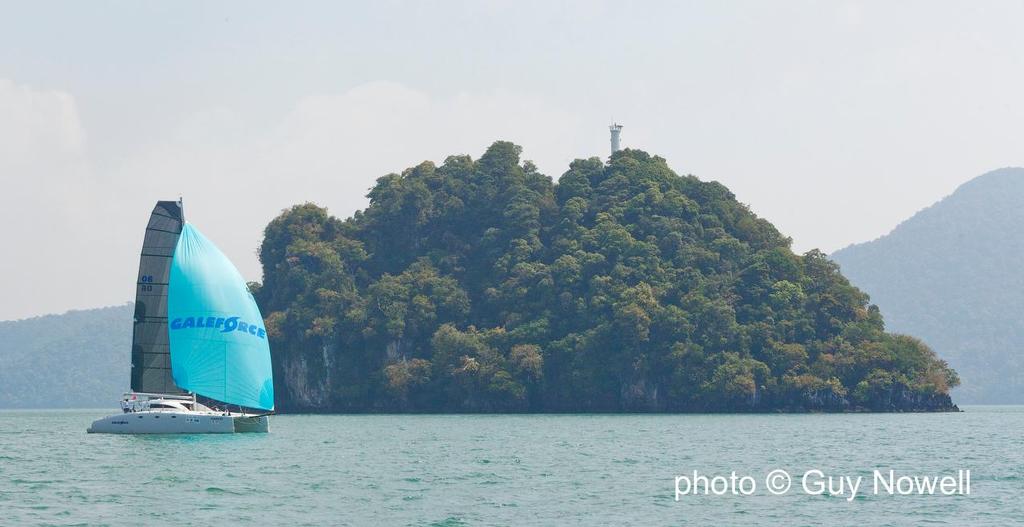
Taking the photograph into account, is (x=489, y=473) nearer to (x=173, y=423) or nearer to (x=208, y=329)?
(x=208, y=329)

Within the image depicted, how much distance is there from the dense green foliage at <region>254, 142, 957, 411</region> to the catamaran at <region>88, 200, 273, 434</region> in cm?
4653

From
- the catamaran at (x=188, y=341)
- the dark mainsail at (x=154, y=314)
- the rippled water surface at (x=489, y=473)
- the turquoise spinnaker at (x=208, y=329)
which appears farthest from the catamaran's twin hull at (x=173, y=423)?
the dark mainsail at (x=154, y=314)

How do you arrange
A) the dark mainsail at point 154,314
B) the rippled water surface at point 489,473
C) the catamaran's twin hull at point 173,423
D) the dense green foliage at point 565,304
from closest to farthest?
the rippled water surface at point 489,473 → the catamaran's twin hull at point 173,423 → the dark mainsail at point 154,314 → the dense green foliage at point 565,304

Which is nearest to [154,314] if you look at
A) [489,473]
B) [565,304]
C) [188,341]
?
[188,341]

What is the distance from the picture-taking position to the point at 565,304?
116m

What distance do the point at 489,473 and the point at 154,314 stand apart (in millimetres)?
25120

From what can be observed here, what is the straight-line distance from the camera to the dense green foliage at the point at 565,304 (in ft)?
355

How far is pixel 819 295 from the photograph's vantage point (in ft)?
370

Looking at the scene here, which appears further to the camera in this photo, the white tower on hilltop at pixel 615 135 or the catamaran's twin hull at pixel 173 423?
the white tower on hilltop at pixel 615 135

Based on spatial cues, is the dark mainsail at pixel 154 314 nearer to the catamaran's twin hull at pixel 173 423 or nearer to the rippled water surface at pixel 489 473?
the catamaran's twin hull at pixel 173 423

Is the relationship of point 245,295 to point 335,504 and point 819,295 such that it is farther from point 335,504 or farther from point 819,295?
point 819,295

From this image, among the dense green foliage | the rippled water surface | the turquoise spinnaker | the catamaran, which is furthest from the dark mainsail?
the dense green foliage

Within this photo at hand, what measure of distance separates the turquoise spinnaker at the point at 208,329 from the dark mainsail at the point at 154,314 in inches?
59.1

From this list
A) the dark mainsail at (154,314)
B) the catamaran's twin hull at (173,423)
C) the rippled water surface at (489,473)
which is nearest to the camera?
the rippled water surface at (489,473)
